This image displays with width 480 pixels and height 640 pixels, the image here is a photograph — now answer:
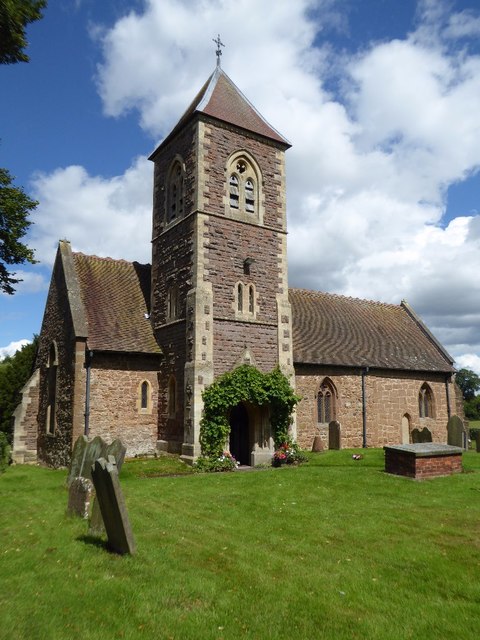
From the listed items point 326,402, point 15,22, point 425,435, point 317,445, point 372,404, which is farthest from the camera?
point 372,404

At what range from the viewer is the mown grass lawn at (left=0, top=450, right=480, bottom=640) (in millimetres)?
5035

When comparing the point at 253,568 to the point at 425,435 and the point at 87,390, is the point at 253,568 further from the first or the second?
the point at 425,435

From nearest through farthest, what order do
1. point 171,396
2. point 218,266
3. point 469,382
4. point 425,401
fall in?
point 218,266 → point 171,396 → point 425,401 → point 469,382

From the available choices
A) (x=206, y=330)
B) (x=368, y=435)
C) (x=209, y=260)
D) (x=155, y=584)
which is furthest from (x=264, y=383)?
(x=155, y=584)

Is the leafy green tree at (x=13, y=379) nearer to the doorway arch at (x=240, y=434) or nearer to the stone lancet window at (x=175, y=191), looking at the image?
the stone lancet window at (x=175, y=191)

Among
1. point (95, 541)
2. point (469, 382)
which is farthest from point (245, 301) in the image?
point (469, 382)

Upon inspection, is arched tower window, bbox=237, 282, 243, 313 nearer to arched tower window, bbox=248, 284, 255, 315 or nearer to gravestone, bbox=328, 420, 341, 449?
arched tower window, bbox=248, 284, 255, 315

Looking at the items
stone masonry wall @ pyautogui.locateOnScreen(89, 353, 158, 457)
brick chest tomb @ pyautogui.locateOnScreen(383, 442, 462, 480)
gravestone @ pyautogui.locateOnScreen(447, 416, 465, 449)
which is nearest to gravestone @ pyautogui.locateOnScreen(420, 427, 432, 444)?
gravestone @ pyautogui.locateOnScreen(447, 416, 465, 449)

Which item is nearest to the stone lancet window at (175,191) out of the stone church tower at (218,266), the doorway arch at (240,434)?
the stone church tower at (218,266)

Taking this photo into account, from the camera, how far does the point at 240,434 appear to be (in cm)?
A: 1945

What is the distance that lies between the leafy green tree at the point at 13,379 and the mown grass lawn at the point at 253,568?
13532 mm

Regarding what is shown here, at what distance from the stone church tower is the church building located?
54 millimetres

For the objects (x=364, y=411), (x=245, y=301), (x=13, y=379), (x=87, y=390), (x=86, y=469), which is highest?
(x=245, y=301)

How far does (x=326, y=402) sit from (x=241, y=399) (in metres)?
6.78
